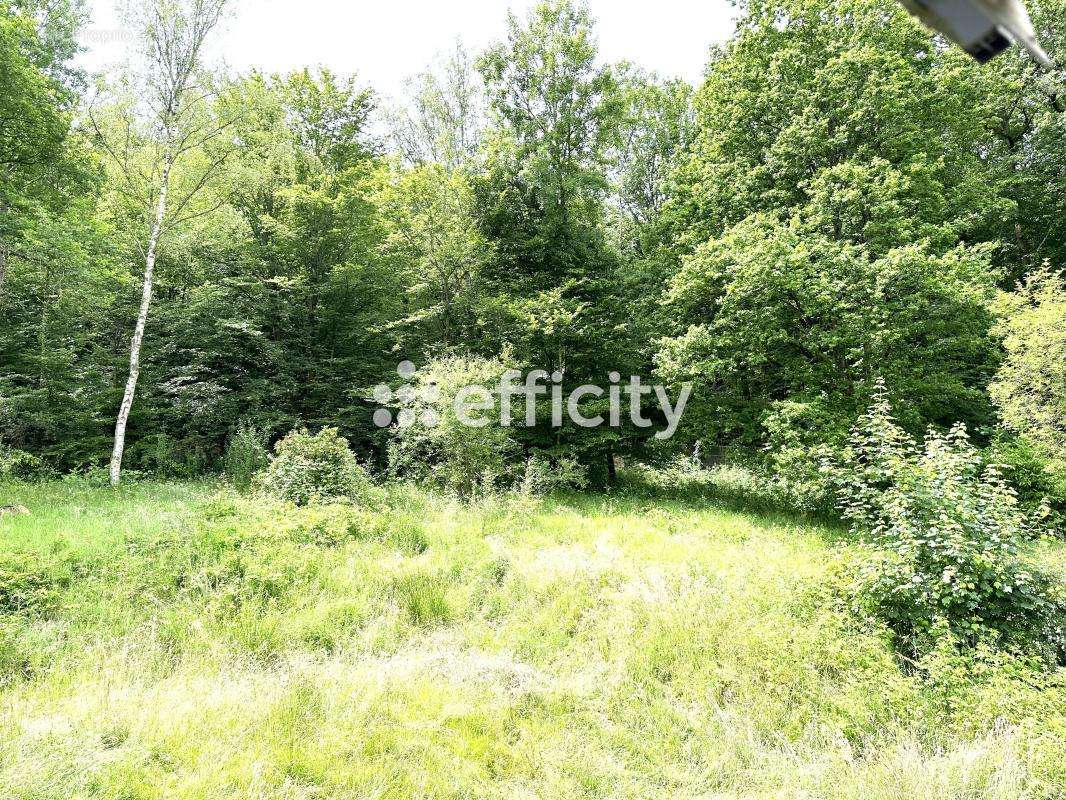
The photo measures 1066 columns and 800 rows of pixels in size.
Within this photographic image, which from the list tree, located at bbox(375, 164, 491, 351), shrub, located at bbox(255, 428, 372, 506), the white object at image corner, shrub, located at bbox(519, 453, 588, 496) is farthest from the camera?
tree, located at bbox(375, 164, 491, 351)

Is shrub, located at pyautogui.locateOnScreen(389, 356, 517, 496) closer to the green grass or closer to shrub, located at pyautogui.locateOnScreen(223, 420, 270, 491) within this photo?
shrub, located at pyautogui.locateOnScreen(223, 420, 270, 491)

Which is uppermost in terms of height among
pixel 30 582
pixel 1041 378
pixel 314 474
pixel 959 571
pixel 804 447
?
pixel 1041 378

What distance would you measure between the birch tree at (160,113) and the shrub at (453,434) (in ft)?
23.1

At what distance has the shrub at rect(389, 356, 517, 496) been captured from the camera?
37.9 feet

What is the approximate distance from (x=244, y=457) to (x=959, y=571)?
14.9 meters

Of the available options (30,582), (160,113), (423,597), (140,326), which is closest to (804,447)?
(423,597)

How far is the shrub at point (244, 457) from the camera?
12.8 m

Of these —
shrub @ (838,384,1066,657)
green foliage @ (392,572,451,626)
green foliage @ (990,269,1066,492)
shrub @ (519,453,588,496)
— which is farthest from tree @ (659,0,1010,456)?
green foliage @ (392,572,451,626)

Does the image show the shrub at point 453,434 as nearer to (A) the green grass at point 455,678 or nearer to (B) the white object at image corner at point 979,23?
(A) the green grass at point 455,678

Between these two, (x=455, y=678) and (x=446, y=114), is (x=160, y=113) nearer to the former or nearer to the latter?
(x=446, y=114)

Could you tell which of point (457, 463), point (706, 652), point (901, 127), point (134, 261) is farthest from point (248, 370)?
point (901, 127)

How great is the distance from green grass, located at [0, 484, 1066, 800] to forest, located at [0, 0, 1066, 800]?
0.04m

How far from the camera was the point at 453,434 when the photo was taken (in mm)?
11500

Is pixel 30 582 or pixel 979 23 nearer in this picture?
pixel 979 23
